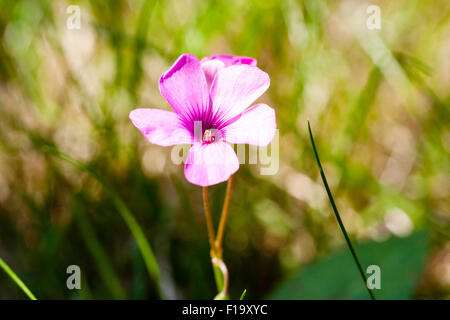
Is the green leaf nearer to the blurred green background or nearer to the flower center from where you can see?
the blurred green background

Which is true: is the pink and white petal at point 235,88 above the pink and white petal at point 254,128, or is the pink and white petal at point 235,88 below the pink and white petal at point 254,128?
above

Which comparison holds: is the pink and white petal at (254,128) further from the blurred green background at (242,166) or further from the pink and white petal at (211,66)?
the blurred green background at (242,166)

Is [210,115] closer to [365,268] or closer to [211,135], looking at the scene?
[211,135]

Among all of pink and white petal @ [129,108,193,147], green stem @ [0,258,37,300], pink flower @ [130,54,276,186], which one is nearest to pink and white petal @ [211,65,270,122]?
pink flower @ [130,54,276,186]

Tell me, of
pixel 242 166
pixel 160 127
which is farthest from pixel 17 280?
pixel 242 166

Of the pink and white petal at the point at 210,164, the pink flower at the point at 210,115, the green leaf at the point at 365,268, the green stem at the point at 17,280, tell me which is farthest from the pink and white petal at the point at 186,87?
the green leaf at the point at 365,268

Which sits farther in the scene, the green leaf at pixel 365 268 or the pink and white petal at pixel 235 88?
the green leaf at pixel 365 268
